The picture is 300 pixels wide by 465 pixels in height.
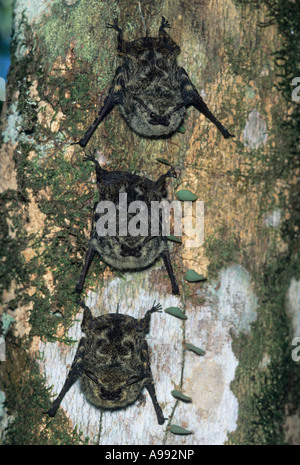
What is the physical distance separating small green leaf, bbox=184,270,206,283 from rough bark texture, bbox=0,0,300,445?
0.24 ft

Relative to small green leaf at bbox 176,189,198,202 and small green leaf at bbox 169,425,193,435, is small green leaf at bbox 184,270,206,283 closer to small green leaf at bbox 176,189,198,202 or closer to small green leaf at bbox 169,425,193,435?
small green leaf at bbox 176,189,198,202

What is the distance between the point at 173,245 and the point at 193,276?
0.38 metres

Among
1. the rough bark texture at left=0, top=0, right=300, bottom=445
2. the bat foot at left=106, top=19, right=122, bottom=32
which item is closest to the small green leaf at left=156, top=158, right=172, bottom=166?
the rough bark texture at left=0, top=0, right=300, bottom=445

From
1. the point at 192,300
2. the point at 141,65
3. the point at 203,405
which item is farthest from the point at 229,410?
the point at 141,65

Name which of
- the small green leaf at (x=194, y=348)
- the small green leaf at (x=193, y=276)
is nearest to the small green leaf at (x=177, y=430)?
the small green leaf at (x=194, y=348)

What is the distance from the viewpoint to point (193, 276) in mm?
4902

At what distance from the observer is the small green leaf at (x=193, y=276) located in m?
4.90

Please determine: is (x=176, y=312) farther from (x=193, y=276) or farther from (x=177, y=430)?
(x=177, y=430)

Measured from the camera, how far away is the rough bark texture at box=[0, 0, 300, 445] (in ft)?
16.1

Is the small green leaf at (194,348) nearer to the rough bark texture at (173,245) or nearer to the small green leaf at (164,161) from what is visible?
the rough bark texture at (173,245)

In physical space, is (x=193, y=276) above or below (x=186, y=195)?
below

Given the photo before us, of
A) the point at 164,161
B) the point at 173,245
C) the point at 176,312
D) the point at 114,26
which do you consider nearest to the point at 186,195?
the point at 164,161

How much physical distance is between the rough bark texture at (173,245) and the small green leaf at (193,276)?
0.24 feet
